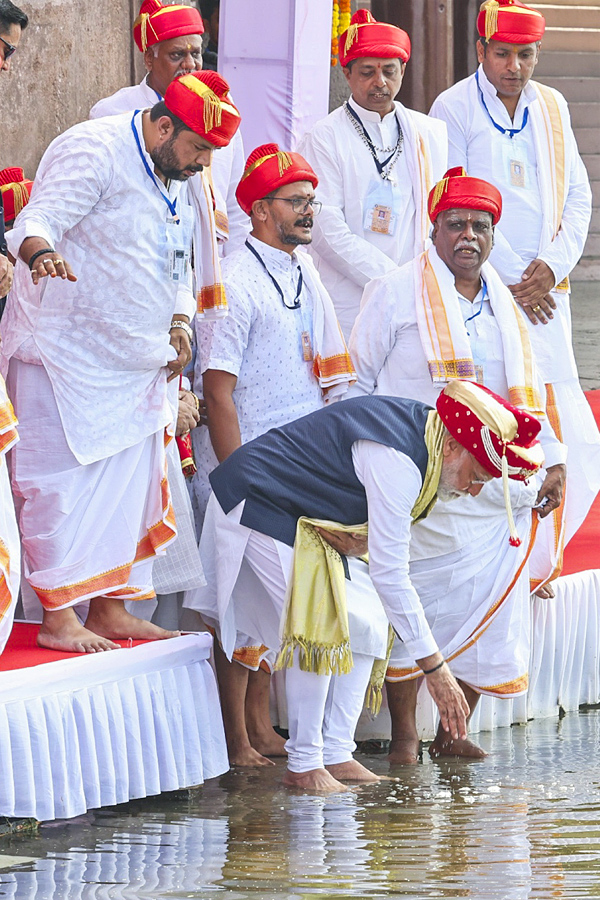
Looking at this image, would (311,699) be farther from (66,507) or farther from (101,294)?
(101,294)

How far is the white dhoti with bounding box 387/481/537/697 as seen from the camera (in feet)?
16.7

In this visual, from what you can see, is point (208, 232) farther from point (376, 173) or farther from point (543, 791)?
point (543, 791)

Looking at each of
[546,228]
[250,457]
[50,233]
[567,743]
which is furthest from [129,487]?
[546,228]

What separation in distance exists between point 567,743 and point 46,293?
7.39 ft

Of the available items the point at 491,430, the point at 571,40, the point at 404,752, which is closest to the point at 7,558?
the point at 491,430

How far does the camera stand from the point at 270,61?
21.5 feet

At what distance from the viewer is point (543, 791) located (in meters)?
4.52

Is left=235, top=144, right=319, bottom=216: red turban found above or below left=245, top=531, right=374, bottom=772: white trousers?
above

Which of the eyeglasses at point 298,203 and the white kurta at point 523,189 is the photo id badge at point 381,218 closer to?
the white kurta at point 523,189

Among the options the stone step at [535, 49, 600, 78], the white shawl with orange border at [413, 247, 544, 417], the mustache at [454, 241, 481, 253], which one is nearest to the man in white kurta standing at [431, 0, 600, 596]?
the white shawl with orange border at [413, 247, 544, 417]

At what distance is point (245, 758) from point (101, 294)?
1.42 metres

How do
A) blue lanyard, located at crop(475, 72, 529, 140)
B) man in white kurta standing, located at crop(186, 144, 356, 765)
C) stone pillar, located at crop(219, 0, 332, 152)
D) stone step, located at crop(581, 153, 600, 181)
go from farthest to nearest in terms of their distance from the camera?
stone step, located at crop(581, 153, 600, 181)
stone pillar, located at crop(219, 0, 332, 152)
blue lanyard, located at crop(475, 72, 529, 140)
man in white kurta standing, located at crop(186, 144, 356, 765)

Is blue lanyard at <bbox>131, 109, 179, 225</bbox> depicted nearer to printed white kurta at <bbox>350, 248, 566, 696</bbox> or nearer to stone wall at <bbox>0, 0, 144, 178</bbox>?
printed white kurta at <bbox>350, 248, 566, 696</bbox>

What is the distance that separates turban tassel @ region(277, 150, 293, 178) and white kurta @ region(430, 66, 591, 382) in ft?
3.66
